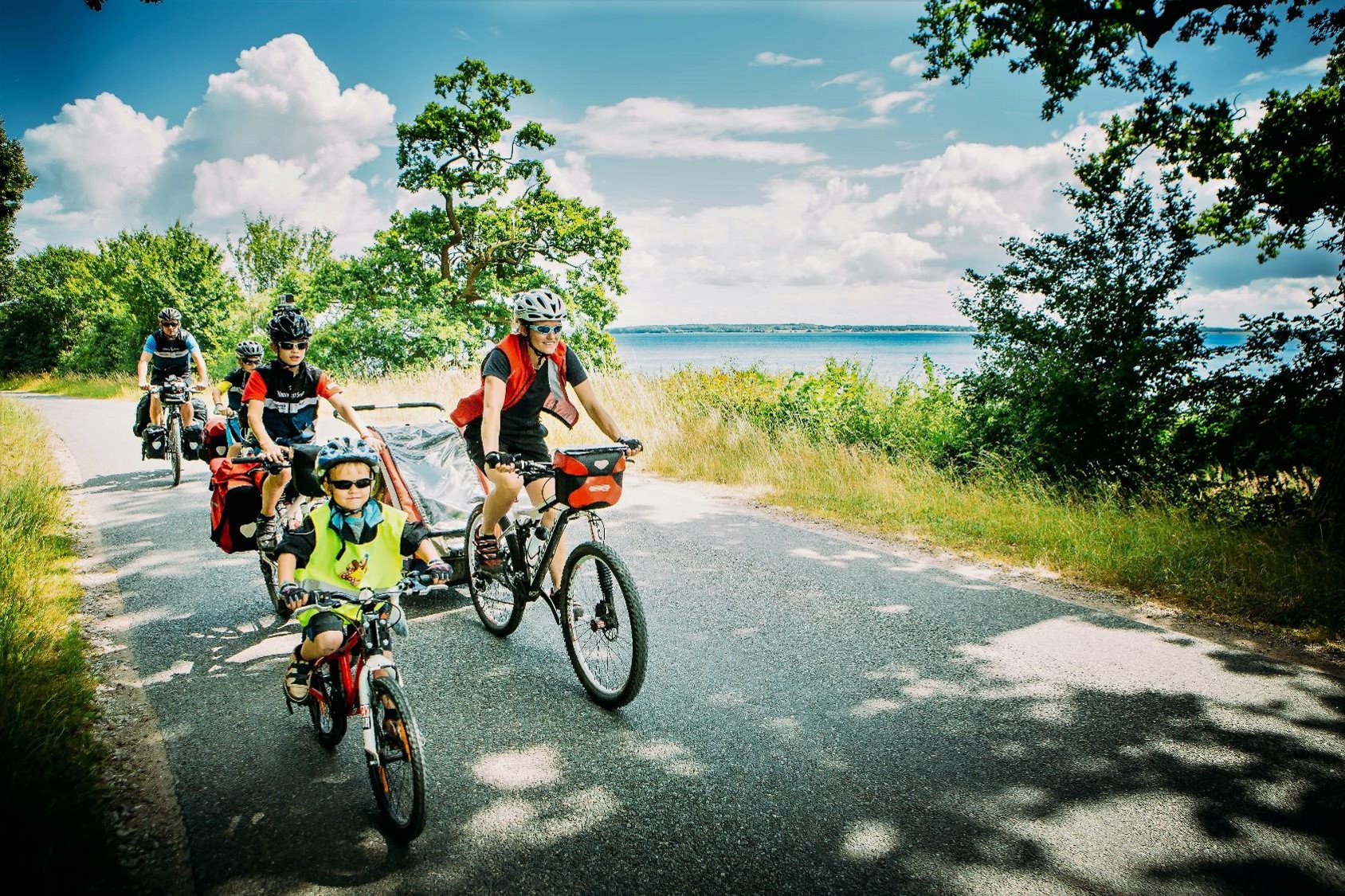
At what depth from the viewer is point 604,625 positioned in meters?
3.73

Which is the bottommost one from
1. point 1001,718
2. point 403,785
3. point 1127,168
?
point 1001,718

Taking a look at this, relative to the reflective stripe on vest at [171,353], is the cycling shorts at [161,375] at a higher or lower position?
lower

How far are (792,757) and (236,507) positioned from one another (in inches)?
161

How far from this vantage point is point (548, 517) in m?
4.28

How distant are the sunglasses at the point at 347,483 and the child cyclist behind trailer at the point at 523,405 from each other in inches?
43.7

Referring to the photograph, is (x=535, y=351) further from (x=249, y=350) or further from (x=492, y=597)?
(x=249, y=350)

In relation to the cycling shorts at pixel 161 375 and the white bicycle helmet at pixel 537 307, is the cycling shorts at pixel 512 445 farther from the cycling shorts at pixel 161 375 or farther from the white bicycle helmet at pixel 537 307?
the cycling shorts at pixel 161 375

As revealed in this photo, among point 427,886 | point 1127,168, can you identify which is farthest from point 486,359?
point 1127,168

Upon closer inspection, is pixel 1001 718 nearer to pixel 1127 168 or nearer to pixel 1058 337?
pixel 1058 337

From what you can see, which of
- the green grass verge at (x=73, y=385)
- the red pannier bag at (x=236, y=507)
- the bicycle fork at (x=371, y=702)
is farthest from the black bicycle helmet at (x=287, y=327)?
the green grass verge at (x=73, y=385)

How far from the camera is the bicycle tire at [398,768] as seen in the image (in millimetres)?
2555

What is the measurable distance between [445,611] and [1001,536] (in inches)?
201

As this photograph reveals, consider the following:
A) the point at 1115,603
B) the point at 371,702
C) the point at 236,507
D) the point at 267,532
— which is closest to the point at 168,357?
the point at 236,507

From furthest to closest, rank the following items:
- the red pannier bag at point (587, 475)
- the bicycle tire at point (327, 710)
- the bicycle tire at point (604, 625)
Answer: the red pannier bag at point (587, 475), the bicycle tire at point (604, 625), the bicycle tire at point (327, 710)
